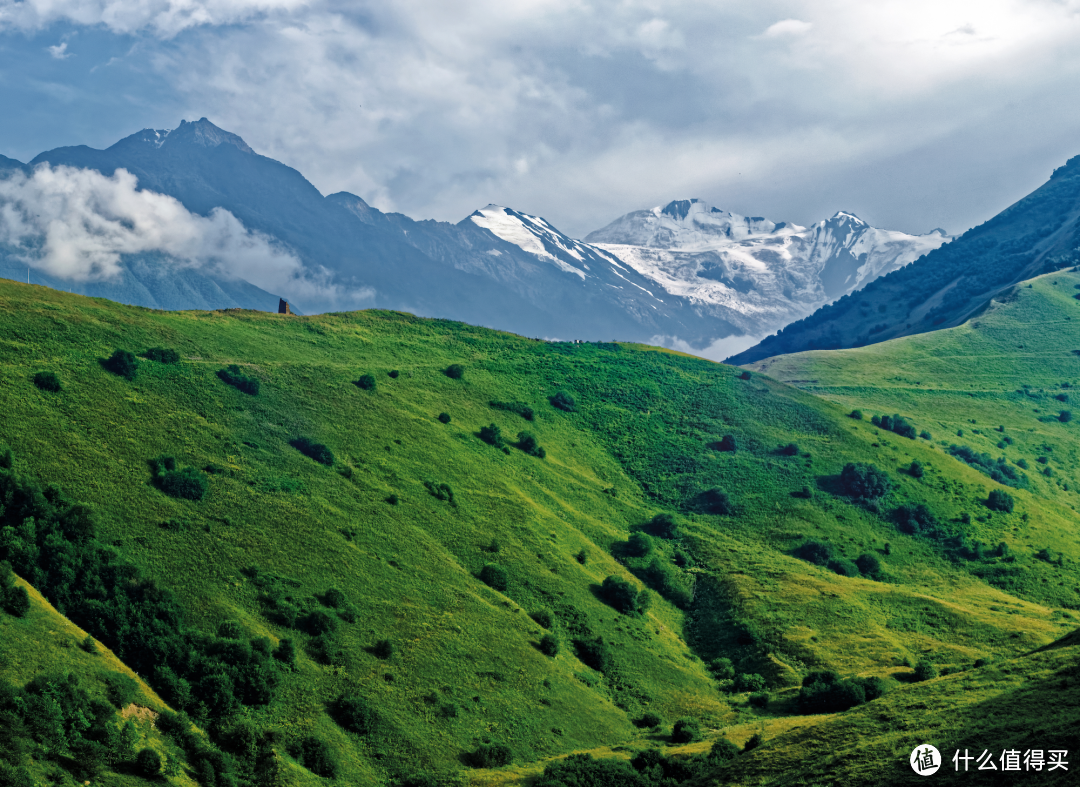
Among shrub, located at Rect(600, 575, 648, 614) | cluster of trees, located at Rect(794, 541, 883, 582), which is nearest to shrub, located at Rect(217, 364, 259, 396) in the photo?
shrub, located at Rect(600, 575, 648, 614)

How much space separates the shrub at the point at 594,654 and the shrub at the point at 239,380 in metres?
50.6

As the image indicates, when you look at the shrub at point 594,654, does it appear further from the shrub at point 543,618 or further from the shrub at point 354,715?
the shrub at point 354,715

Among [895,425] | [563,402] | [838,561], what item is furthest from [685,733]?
[895,425]

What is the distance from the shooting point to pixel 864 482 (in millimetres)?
127312

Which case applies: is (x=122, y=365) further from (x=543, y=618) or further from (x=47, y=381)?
(x=543, y=618)

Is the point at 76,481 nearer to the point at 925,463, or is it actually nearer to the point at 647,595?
the point at 647,595

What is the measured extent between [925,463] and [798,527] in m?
37.0

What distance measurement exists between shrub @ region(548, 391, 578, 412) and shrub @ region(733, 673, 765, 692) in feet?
223

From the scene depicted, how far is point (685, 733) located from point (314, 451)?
49684mm

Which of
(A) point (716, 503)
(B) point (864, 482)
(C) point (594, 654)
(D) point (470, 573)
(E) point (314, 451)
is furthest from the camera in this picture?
(B) point (864, 482)

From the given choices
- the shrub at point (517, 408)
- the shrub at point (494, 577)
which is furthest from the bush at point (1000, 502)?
the shrub at point (494, 577)

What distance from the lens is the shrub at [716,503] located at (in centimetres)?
11950

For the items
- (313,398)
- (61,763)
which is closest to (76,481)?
(61,763)

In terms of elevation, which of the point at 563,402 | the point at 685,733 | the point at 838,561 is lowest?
the point at 685,733
